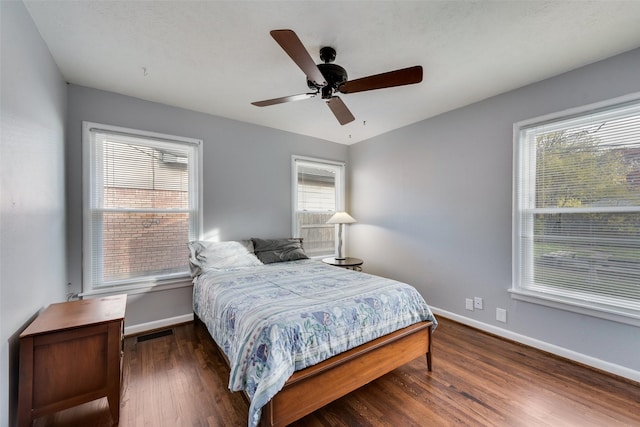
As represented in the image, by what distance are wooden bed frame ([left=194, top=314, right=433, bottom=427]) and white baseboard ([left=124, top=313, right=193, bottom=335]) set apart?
2.11 metres

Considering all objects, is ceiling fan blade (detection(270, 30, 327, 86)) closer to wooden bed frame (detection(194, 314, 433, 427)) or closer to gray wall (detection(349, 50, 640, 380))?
wooden bed frame (detection(194, 314, 433, 427))

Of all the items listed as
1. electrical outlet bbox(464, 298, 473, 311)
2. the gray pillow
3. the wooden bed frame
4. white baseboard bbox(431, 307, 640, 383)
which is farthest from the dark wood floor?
the gray pillow

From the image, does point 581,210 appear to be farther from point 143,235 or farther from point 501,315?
point 143,235

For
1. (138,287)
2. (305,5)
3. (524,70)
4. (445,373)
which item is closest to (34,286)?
(138,287)

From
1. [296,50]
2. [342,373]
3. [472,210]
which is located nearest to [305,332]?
[342,373]

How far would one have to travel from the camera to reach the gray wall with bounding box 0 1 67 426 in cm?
134

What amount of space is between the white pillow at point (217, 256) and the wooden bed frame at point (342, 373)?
175 cm

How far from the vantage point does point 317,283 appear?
2.33 meters

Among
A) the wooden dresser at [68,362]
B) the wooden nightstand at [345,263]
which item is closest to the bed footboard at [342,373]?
the wooden dresser at [68,362]

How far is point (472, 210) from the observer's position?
2990mm

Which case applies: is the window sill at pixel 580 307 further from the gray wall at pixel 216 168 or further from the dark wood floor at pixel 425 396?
the gray wall at pixel 216 168

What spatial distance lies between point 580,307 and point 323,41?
306cm

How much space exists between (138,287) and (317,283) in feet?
6.68

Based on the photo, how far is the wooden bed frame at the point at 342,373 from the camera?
4.69ft
